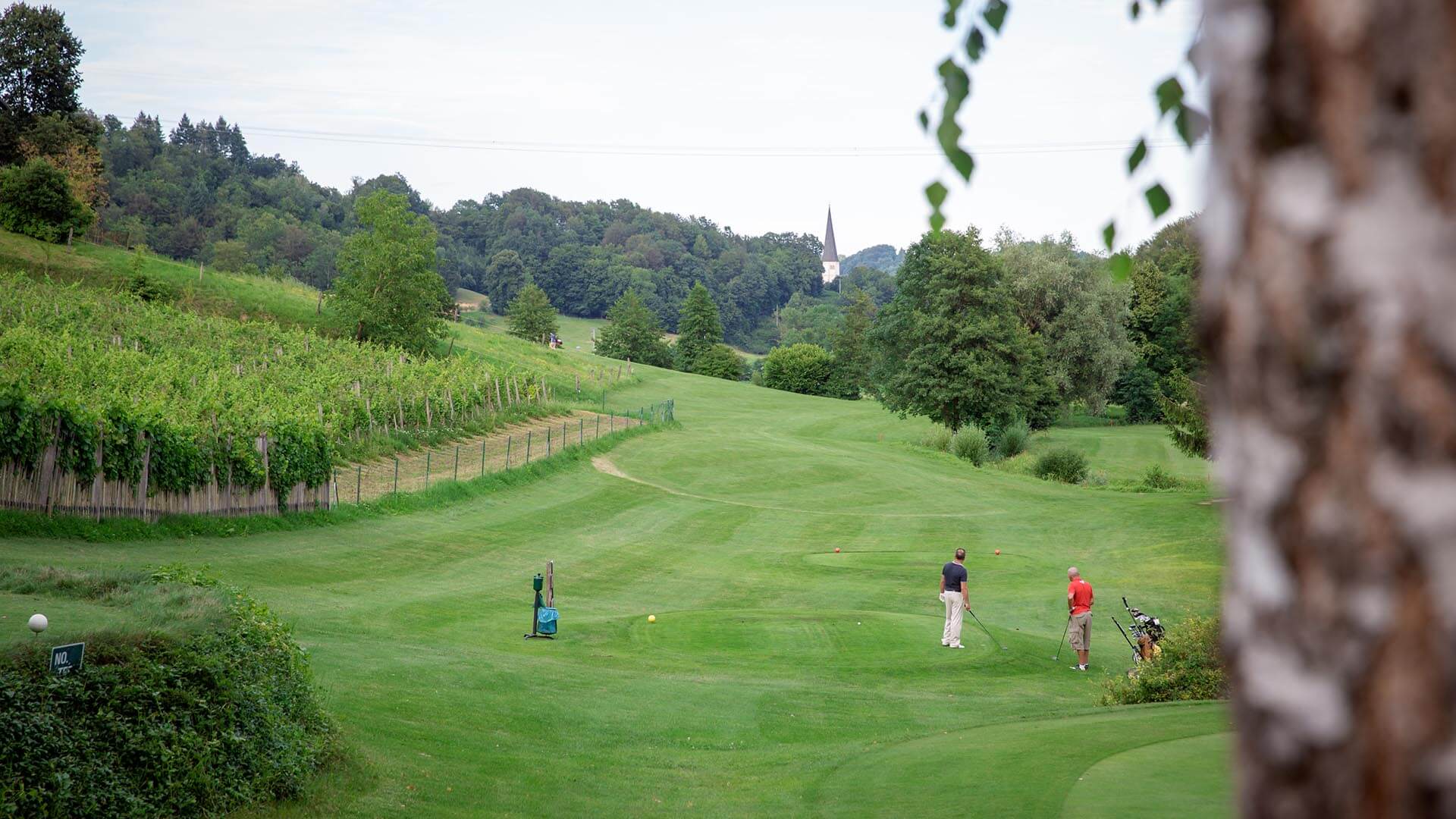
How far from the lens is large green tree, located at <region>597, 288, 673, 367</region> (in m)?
116

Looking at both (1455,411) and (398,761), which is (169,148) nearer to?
(398,761)

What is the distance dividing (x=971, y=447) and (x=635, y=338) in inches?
2465

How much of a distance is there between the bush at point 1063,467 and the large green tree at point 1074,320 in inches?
563

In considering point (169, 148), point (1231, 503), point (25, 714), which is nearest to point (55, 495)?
point (25, 714)

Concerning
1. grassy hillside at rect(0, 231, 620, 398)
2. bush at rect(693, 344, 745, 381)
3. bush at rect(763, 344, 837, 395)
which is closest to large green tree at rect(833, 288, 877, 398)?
bush at rect(763, 344, 837, 395)

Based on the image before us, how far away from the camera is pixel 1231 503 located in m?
1.24

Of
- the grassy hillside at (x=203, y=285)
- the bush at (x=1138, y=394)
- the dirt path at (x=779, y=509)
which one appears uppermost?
the grassy hillside at (x=203, y=285)

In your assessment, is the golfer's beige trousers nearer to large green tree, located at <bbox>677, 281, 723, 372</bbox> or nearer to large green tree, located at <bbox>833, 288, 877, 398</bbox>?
large green tree, located at <bbox>833, 288, 877, 398</bbox>

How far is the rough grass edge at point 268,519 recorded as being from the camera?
21.8 meters

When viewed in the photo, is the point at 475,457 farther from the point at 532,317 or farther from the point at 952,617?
the point at 532,317

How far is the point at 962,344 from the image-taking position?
207 feet

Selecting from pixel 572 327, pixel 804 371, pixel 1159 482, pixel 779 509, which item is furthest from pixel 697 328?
pixel 779 509

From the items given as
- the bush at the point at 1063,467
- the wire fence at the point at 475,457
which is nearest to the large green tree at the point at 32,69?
the wire fence at the point at 475,457

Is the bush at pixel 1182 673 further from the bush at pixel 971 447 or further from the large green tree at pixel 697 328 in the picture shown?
the large green tree at pixel 697 328
